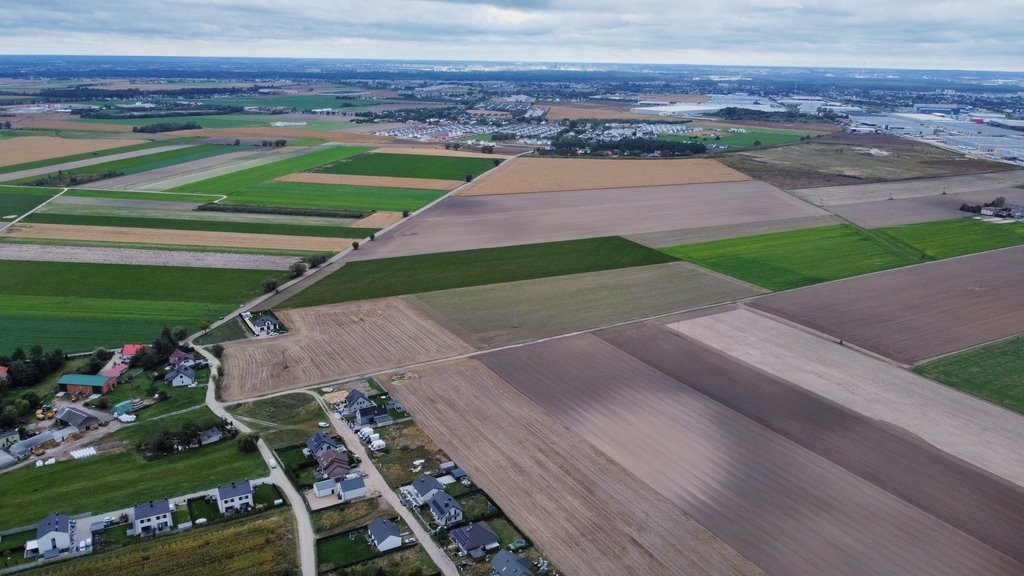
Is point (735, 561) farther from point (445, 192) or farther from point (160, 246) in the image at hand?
point (445, 192)

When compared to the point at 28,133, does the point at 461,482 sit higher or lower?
lower

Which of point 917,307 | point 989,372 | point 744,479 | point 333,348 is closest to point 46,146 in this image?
point 333,348

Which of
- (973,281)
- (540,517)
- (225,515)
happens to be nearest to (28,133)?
(225,515)

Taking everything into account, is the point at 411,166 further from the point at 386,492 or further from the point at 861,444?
the point at 861,444

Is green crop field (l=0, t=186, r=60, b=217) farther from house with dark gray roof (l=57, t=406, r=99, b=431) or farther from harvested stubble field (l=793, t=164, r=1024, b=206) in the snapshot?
harvested stubble field (l=793, t=164, r=1024, b=206)

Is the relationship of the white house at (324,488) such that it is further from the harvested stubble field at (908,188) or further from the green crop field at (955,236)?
the harvested stubble field at (908,188)

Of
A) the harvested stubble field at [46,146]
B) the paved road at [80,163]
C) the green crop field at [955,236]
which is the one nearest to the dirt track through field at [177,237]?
the paved road at [80,163]
